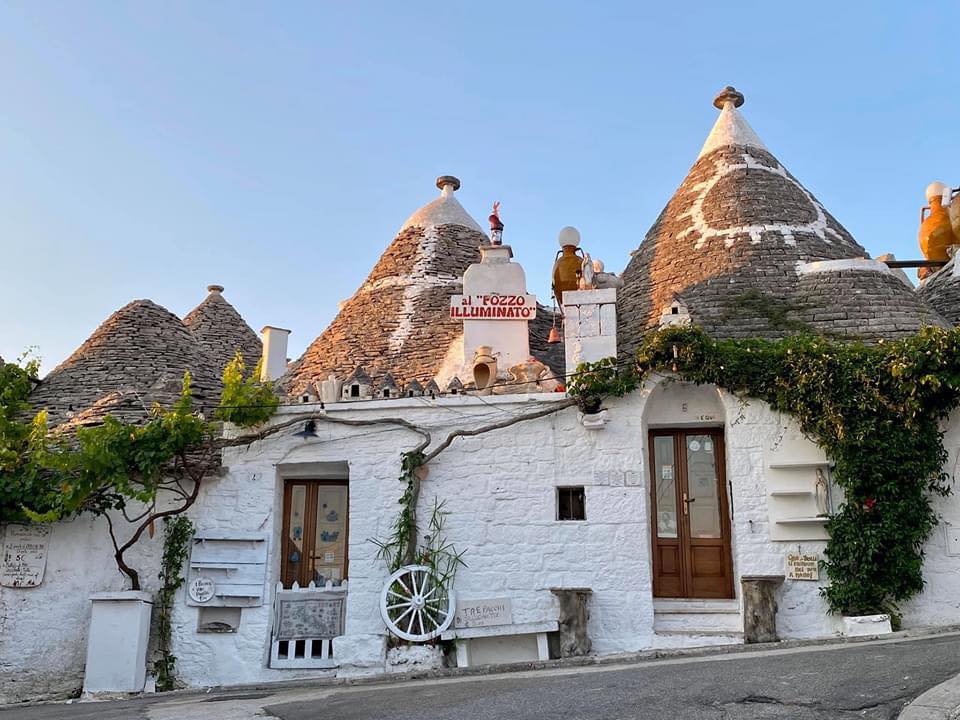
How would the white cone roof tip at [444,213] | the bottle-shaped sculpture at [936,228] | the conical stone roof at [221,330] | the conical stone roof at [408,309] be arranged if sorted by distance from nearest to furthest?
1. the conical stone roof at [408,309]
2. the bottle-shaped sculpture at [936,228]
3. the white cone roof tip at [444,213]
4. the conical stone roof at [221,330]

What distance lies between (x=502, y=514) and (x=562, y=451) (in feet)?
2.98

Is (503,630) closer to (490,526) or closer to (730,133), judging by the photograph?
(490,526)

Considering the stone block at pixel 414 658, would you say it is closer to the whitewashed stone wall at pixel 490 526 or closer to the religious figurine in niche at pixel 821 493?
the whitewashed stone wall at pixel 490 526

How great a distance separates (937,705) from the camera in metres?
4.67

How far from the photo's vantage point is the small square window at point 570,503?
30.0ft

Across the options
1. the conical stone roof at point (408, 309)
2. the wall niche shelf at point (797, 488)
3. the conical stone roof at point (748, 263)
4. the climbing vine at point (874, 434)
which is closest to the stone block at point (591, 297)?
the conical stone roof at point (748, 263)

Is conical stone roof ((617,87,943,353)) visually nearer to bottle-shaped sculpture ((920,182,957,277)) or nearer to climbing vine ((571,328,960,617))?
climbing vine ((571,328,960,617))

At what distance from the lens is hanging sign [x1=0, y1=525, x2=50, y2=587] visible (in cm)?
951

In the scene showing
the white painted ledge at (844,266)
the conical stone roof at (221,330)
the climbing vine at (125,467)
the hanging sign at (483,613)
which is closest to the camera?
the hanging sign at (483,613)

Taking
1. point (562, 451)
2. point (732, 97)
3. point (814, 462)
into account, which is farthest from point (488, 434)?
point (732, 97)

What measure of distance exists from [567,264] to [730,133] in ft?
11.7

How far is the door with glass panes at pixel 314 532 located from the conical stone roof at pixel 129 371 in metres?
2.58

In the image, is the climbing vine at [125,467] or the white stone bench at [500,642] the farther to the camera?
the climbing vine at [125,467]

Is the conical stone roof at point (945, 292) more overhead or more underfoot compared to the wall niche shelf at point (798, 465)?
more overhead
